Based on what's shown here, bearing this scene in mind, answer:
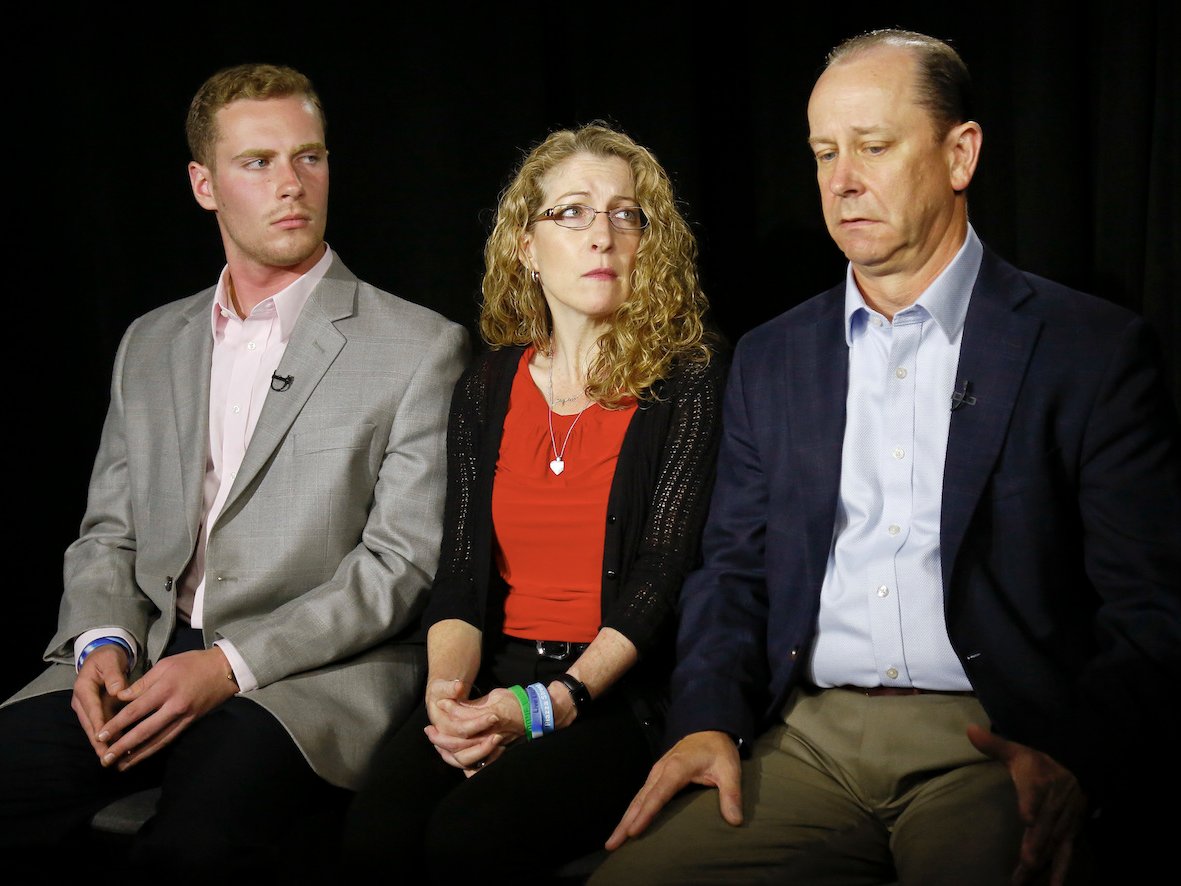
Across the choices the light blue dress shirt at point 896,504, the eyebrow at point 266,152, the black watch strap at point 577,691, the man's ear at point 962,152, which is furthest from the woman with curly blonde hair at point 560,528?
the man's ear at point 962,152

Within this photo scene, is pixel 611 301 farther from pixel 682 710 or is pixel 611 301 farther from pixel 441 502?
pixel 682 710

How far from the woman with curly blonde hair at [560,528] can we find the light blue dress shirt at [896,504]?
13.8 inches

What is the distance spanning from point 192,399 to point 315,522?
44 cm

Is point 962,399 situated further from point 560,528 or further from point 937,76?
point 560,528

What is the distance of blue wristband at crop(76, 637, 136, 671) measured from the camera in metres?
2.63

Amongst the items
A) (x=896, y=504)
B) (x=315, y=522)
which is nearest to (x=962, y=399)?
(x=896, y=504)

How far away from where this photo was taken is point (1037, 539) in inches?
79.3

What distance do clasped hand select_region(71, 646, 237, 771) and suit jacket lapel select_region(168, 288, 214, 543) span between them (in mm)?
345

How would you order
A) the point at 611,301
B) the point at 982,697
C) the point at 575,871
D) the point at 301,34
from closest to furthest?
the point at 982,697
the point at 575,871
the point at 611,301
the point at 301,34

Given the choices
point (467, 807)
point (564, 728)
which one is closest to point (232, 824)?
point (467, 807)

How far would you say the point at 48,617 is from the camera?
3.53 metres

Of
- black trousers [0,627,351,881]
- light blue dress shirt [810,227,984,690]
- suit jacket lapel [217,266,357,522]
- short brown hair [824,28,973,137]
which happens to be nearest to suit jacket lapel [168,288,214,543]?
suit jacket lapel [217,266,357,522]

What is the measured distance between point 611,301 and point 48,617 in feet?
6.53

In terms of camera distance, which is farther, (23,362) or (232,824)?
(23,362)
